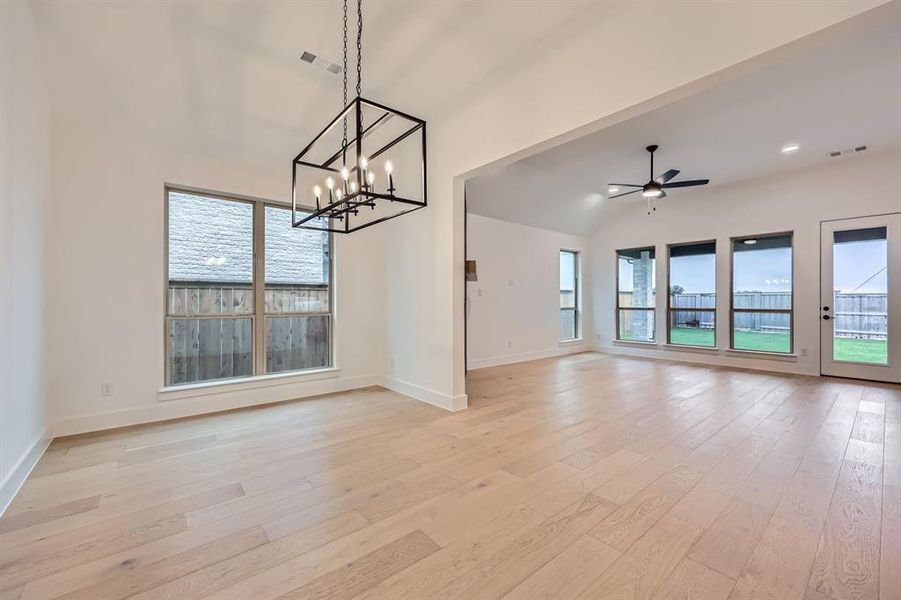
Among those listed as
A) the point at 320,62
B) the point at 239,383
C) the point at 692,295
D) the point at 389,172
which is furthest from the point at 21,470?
the point at 692,295

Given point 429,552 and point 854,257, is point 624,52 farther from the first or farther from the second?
point 854,257

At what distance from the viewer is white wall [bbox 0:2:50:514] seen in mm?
2100

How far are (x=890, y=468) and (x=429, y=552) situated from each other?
3204 mm

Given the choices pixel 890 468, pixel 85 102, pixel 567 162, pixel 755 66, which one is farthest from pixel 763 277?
pixel 85 102

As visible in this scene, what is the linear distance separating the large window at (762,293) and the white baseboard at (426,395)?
225 inches

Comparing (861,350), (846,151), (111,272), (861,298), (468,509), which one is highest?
(846,151)

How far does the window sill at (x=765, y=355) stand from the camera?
5895 millimetres

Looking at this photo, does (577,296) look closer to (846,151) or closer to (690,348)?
(690,348)

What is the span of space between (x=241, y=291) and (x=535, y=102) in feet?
12.0

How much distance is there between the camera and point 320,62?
2.96m

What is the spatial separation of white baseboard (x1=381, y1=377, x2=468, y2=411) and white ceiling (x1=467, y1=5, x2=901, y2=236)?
3.16m

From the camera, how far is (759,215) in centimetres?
625

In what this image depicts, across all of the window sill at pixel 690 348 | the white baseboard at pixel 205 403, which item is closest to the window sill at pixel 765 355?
the window sill at pixel 690 348

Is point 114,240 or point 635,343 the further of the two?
point 635,343
